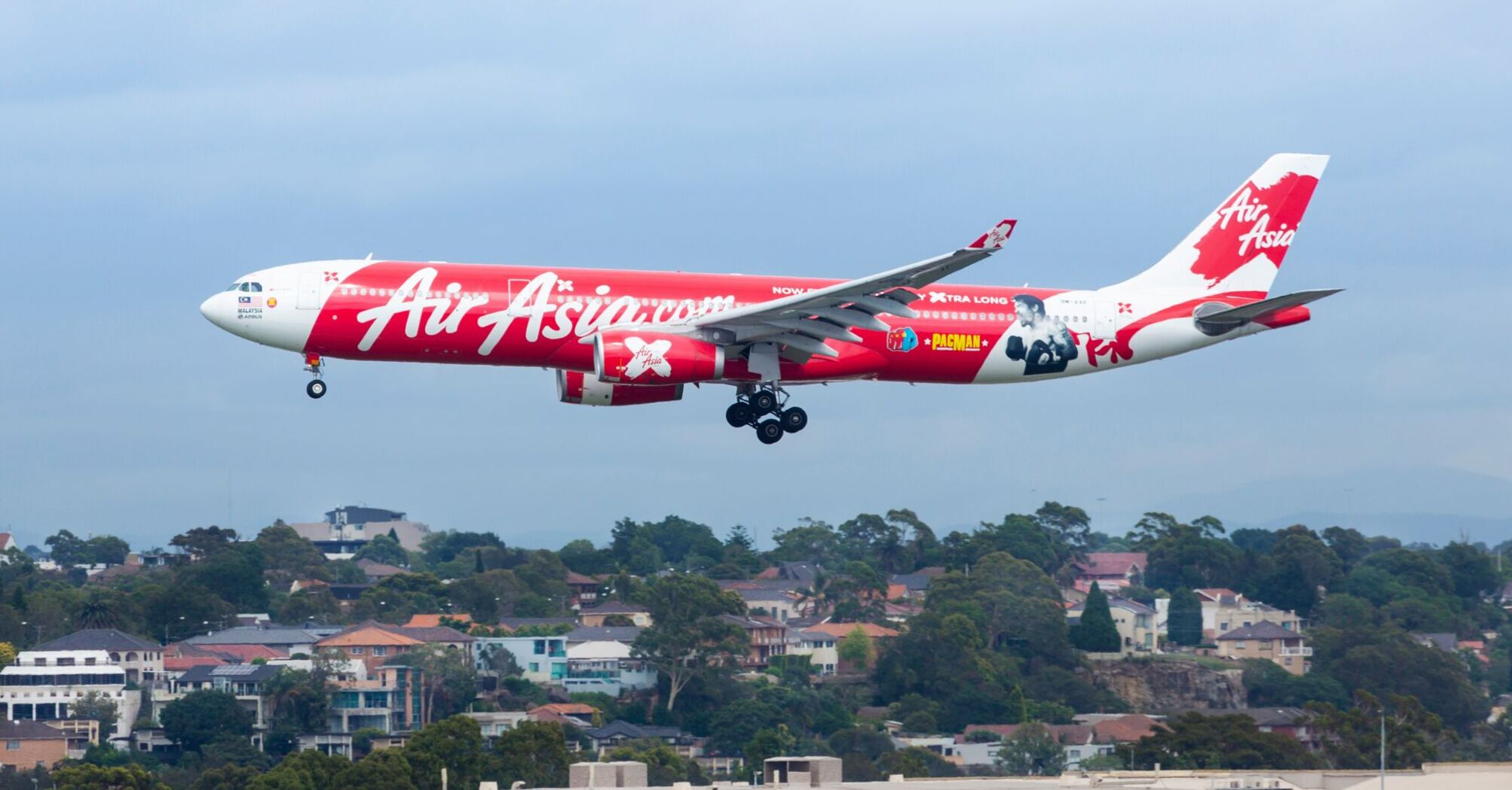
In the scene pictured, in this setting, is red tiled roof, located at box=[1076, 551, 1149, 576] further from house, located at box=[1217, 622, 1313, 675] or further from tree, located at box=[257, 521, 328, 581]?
tree, located at box=[257, 521, 328, 581]

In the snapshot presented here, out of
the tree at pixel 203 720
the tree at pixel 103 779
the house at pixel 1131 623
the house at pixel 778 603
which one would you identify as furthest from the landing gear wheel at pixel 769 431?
the house at pixel 778 603

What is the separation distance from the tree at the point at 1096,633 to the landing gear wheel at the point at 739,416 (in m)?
78.2

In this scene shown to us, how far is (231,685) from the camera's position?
378 ft

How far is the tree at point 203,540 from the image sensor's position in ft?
568

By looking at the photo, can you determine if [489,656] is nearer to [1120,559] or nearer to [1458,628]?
[1458,628]

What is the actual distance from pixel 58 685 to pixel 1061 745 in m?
56.0

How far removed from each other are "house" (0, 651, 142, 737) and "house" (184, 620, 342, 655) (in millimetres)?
11687

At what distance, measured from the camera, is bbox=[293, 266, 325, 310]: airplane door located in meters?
52.7

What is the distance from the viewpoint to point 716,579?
167 m

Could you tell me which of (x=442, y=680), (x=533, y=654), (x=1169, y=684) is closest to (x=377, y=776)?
(x=442, y=680)

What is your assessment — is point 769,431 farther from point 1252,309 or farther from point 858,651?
point 858,651

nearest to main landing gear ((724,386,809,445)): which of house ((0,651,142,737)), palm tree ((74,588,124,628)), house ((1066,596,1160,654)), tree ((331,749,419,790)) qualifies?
tree ((331,749,419,790))

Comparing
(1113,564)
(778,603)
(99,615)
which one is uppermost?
(1113,564)

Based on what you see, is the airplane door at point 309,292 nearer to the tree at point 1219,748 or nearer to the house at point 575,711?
the tree at point 1219,748
